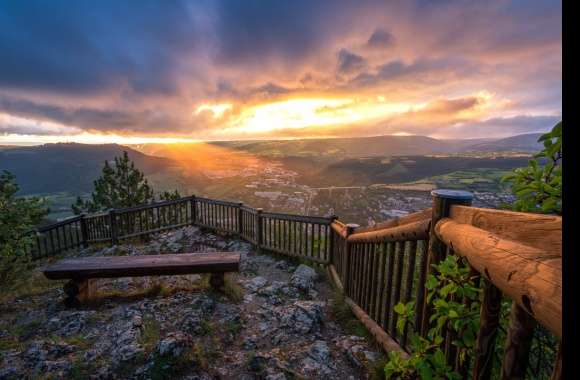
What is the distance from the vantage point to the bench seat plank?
13.3 ft

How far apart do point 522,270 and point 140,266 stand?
4631 millimetres

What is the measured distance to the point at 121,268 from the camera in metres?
4.09

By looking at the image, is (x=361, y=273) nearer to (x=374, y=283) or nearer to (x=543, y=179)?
(x=374, y=283)

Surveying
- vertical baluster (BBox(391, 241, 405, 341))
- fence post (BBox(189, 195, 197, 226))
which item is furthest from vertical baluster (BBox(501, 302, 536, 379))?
fence post (BBox(189, 195, 197, 226))

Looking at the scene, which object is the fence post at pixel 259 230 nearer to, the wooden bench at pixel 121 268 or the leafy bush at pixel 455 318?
the wooden bench at pixel 121 268

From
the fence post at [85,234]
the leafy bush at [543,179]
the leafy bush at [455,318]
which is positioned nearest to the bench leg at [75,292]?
the leafy bush at [455,318]

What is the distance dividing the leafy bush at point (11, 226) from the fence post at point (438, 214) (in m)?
6.45

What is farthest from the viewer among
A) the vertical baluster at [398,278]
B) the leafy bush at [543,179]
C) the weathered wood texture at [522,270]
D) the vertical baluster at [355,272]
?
the vertical baluster at [355,272]

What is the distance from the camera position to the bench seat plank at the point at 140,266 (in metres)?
4.06

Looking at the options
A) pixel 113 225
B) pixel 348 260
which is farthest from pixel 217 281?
pixel 113 225

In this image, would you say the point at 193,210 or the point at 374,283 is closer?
the point at 374,283

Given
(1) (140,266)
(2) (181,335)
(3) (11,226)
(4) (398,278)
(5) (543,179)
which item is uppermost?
(5) (543,179)

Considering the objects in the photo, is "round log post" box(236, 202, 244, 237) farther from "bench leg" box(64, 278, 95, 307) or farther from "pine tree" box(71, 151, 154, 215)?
"pine tree" box(71, 151, 154, 215)
